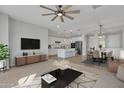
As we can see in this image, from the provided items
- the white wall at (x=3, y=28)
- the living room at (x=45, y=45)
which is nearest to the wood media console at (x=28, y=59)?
the living room at (x=45, y=45)

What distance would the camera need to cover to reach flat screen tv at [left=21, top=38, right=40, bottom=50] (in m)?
5.57

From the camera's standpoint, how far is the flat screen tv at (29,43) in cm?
557

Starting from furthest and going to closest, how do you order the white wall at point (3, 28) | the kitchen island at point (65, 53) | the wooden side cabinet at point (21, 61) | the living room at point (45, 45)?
the kitchen island at point (65, 53)
the wooden side cabinet at point (21, 61)
the white wall at point (3, 28)
the living room at point (45, 45)

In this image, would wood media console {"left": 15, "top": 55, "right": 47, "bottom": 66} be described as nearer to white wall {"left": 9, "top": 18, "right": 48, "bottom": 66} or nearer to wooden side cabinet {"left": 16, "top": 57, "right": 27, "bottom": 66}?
wooden side cabinet {"left": 16, "top": 57, "right": 27, "bottom": 66}

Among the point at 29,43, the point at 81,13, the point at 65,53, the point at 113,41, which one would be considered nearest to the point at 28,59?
the point at 29,43

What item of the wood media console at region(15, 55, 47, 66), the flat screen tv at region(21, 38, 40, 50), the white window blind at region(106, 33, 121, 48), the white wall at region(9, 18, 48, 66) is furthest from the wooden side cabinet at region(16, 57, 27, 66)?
the white window blind at region(106, 33, 121, 48)

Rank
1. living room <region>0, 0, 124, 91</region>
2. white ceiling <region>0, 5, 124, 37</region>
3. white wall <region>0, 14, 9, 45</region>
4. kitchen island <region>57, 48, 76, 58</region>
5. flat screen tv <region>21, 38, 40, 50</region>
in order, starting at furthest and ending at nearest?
kitchen island <region>57, 48, 76, 58</region> < flat screen tv <region>21, 38, 40, 50</region> < white wall <region>0, 14, 9, 45</region> < white ceiling <region>0, 5, 124, 37</region> < living room <region>0, 0, 124, 91</region>

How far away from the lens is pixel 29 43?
590cm

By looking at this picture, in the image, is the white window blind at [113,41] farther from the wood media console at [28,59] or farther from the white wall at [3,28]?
the white wall at [3,28]

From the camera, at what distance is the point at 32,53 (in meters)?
6.13

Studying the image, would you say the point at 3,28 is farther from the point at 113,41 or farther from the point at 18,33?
the point at 113,41
